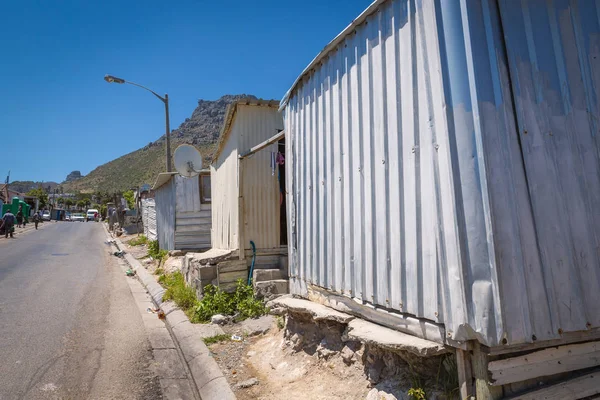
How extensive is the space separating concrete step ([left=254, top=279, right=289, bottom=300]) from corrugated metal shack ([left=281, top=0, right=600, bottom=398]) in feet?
11.6

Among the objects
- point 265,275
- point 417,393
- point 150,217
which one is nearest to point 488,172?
point 417,393

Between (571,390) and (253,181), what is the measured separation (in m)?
5.99

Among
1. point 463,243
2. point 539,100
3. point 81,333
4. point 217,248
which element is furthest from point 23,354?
point 539,100

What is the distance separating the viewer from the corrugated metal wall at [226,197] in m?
7.64

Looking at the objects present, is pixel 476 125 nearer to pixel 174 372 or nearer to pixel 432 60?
pixel 432 60

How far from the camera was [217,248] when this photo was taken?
888 cm

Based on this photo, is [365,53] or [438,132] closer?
[438,132]

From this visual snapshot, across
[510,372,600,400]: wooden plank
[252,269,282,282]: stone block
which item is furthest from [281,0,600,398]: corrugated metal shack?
[252,269,282,282]: stone block

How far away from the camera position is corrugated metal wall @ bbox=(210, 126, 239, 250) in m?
7.64

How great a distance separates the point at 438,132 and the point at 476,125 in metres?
0.27

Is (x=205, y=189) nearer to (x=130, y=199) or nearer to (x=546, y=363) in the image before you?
(x=546, y=363)

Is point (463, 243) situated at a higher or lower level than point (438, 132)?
lower

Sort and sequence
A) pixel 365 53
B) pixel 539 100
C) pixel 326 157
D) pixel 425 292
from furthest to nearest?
pixel 326 157, pixel 365 53, pixel 425 292, pixel 539 100

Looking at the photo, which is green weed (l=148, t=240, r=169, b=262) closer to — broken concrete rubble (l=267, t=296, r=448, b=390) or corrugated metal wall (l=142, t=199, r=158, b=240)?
corrugated metal wall (l=142, t=199, r=158, b=240)
